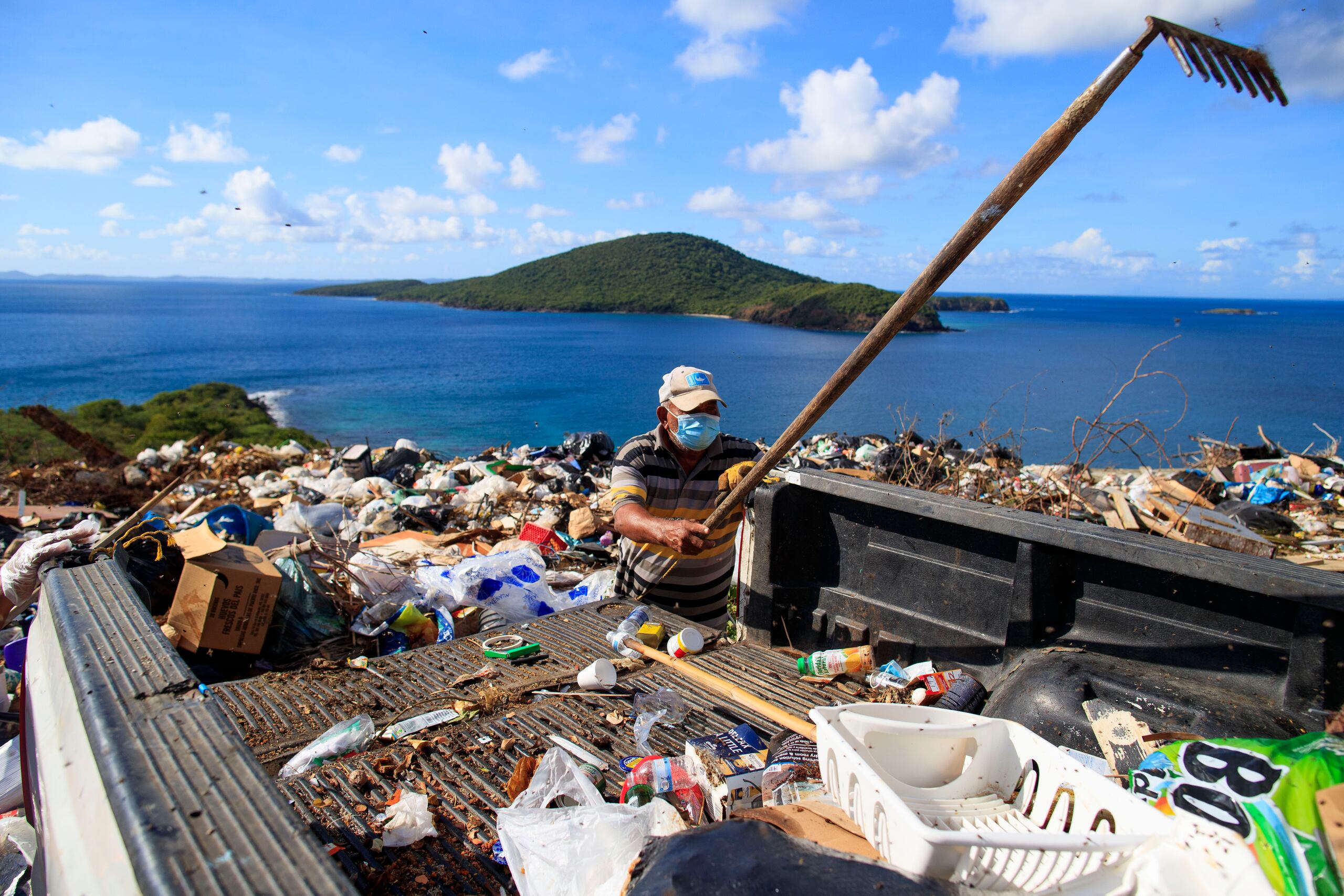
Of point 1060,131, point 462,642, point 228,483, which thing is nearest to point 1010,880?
point 1060,131

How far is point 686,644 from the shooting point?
3.08m

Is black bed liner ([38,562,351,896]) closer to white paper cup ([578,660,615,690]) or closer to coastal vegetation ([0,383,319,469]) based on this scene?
white paper cup ([578,660,615,690])

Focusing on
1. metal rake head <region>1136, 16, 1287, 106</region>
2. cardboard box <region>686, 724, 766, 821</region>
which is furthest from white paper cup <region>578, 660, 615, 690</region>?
metal rake head <region>1136, 16, 1287, 106</region>

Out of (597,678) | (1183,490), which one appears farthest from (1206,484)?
(597,678)

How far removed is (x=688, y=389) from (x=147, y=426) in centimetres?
2332

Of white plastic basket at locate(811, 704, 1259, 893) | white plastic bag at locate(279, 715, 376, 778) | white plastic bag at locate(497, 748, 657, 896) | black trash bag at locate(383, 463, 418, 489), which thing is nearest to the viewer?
white plastic basket at locate(811, 704, 1259, 893)

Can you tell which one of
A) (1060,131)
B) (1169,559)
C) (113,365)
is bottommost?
(113,365)

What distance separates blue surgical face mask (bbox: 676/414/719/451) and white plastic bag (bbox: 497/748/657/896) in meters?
1.94

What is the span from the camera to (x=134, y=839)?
107 centimetres

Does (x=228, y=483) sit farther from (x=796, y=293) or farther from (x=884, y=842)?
(x=796, y=293)

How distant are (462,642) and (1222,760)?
2.81 m

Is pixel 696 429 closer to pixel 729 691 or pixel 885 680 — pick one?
pixel 729 691

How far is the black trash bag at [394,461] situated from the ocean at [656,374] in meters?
5.19

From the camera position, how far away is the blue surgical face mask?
3564 mm
